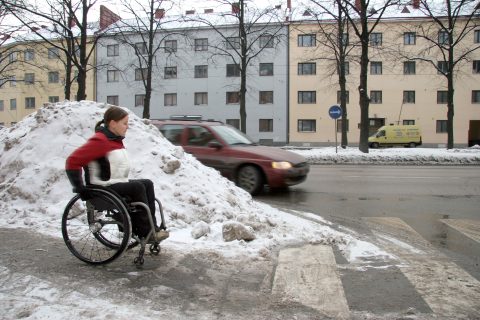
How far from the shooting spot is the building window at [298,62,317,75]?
157 feet


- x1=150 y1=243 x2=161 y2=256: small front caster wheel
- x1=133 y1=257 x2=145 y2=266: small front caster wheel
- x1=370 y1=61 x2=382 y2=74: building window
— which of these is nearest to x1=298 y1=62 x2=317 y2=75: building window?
x1=370 y1=61 x2=382 y2=74: building window

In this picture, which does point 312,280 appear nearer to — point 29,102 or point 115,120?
point 115,120

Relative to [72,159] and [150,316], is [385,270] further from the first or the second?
[72,159]

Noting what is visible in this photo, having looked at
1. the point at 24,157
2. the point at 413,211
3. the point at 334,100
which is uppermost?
the point at 334,100

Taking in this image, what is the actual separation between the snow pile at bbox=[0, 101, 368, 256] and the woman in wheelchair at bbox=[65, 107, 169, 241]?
0.87 m

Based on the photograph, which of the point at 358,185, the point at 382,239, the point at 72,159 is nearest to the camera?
the point at 72,159

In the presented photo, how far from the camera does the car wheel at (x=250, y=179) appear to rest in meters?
10.3

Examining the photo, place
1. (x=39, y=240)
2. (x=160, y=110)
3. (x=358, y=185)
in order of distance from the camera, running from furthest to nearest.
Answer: (x=160, y=110)
(x=358, y=185)
(x=39, y=240)

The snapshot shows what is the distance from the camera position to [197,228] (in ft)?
17.6

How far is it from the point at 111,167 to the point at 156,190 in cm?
179

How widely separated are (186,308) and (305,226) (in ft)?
9.99

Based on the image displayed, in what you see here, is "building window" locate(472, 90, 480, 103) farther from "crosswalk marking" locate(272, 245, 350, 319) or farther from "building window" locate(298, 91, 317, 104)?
"crosswalk marking" locate(272, 245, 350, 319)

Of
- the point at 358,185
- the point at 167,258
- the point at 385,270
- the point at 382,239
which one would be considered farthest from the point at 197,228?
the point at 358,185

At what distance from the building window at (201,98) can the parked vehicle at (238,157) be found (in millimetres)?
39005
